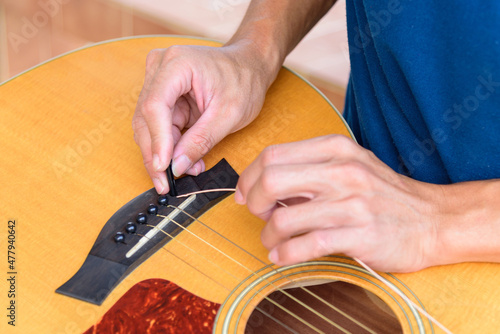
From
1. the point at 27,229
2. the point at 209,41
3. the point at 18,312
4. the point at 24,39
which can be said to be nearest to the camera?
the point at 18,312

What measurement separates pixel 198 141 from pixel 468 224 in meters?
0.45

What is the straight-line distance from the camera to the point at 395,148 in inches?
41.8

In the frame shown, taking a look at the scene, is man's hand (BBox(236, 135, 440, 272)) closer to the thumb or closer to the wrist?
the thumb

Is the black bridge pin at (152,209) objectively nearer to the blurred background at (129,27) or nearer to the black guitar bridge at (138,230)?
the black guitar bridge at (138,230)

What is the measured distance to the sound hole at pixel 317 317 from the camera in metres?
0.82

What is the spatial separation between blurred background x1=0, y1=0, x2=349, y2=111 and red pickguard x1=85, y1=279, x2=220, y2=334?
67.4 inches

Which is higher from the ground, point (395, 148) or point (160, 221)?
point (160, 221)

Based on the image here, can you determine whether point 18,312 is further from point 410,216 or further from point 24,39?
point 24,39

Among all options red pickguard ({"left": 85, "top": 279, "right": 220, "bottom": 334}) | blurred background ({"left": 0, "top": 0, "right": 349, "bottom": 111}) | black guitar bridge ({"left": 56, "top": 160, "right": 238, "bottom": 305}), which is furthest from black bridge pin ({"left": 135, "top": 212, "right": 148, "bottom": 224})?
blurred background ({"left": 0, "top": 0, "right": 349, "bottom": 111})

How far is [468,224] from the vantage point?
81 cm

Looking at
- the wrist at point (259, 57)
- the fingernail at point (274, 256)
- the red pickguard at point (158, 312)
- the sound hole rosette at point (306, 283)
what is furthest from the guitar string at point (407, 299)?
the wrist at point (259, 57)

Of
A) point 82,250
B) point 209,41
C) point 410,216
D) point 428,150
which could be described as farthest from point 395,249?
point 209,41

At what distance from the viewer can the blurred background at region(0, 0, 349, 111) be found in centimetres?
244

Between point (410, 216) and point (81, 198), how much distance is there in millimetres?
523
